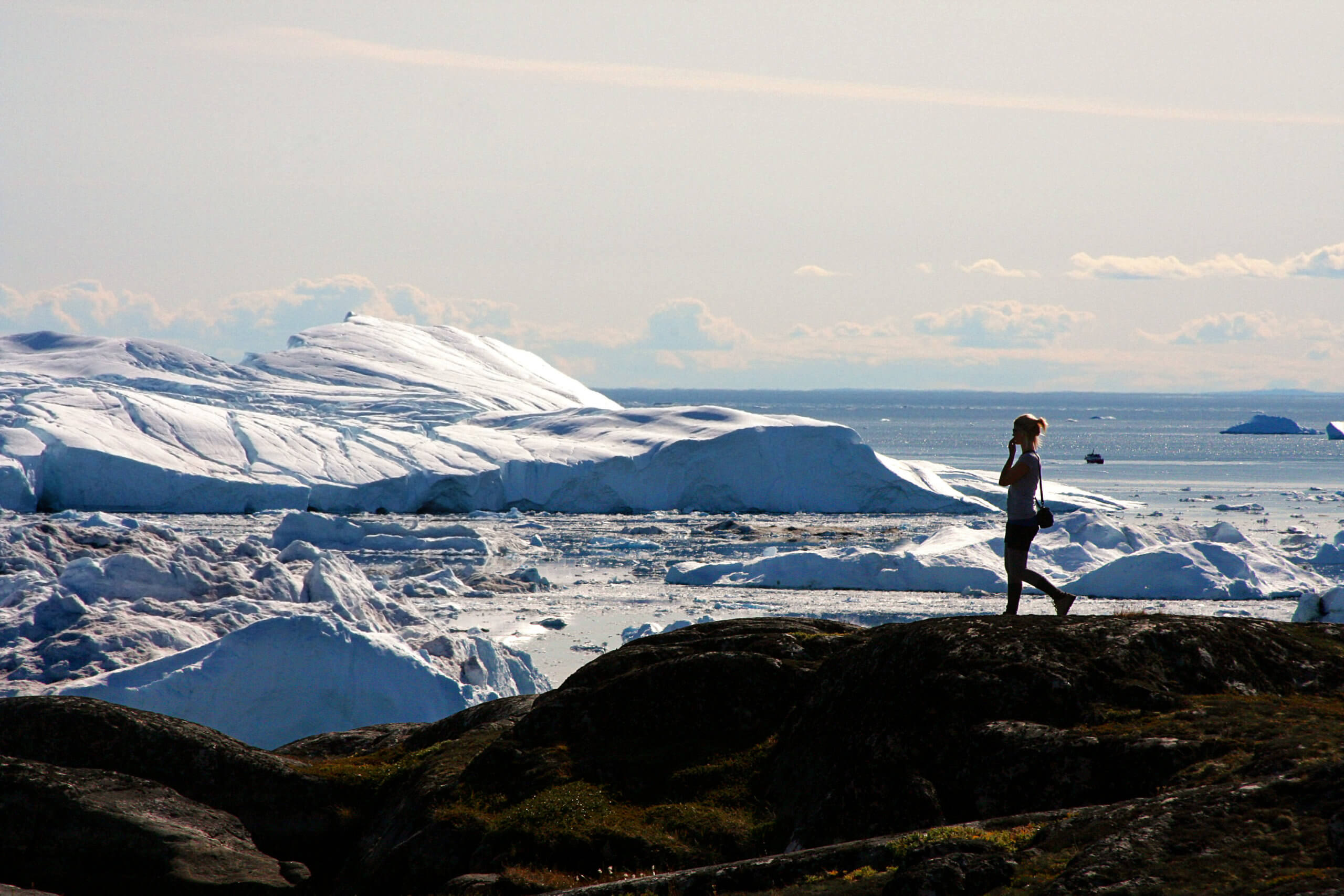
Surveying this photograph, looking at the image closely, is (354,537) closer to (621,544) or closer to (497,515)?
(621,544)

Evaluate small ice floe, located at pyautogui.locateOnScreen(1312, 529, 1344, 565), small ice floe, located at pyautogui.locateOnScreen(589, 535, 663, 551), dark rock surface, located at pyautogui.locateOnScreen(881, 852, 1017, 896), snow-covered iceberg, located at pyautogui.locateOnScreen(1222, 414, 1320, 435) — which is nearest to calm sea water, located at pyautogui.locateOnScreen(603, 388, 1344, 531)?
snow-covered iceberg, located at pyautogui.locateOnScreen(1222, 414, 1320, 435)

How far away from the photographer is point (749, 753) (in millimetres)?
6848

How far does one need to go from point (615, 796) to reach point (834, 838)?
1.41 m

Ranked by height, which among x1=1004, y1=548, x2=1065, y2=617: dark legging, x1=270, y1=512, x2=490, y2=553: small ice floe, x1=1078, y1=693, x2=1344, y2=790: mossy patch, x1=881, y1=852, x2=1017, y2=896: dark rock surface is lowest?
x1=270, y1=512, x2=490, y2=553: small ice floe

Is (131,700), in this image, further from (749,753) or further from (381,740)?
(749,753)

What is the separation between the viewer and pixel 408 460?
1834 inches

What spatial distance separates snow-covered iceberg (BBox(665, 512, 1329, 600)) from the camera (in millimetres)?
27141

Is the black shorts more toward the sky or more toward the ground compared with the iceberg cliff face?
more toward the sky

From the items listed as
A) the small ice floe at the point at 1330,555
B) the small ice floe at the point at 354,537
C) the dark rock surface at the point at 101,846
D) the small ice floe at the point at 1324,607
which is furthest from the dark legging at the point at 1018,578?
the small ice floe at the point at 1330,555

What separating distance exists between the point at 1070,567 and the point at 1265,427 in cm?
10620

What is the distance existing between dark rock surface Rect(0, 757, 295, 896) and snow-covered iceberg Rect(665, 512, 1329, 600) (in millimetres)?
22187

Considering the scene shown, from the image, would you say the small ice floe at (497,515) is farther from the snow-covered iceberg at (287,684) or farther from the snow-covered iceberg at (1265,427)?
the snow-covered iceberg at (1265,427)

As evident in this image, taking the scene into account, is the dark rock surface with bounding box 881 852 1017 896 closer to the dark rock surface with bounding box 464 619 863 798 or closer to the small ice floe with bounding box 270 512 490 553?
the dark rock surface with bounding box 464 619 863 798

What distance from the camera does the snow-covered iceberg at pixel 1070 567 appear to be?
2714 centimetres
